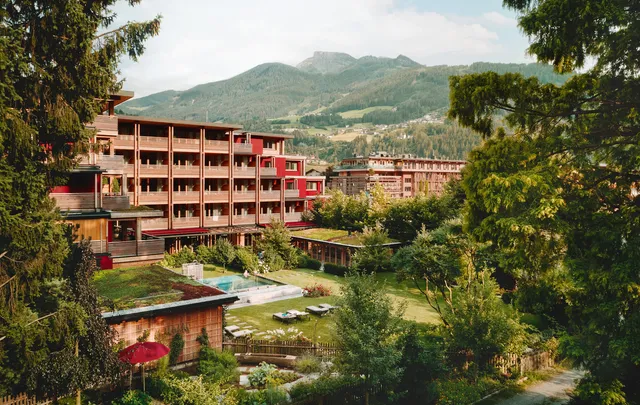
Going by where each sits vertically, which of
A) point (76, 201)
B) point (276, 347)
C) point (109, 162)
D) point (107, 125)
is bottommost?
point (276, 347)

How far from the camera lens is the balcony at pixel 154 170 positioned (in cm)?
4047

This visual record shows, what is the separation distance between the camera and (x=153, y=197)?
135 ft

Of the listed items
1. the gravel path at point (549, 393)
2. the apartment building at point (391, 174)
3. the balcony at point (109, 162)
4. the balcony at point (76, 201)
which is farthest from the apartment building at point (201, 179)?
the apartment building at point (391, 174)

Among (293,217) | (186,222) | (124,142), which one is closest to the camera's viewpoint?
(124,142)

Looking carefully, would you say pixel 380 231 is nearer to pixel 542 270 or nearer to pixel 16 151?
pixel 542 270

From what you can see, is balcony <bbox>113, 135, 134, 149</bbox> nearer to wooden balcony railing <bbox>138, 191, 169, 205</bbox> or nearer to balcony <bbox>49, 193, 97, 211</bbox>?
wooden balcony railing <bbox>138, 191, 169, 205</bbox>

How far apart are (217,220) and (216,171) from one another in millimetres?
5011

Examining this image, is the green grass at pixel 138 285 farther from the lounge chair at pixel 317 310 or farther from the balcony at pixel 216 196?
the balcony at pixel 216 196

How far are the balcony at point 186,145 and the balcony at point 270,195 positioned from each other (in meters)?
8.84

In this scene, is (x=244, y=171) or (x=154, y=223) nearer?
(x=154, y=223)

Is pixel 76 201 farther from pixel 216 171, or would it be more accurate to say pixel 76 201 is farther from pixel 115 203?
pixel 216 171

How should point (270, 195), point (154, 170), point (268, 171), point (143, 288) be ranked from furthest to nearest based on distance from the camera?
point (270, 195)
point (268, 171)
point (154, 170)
point (143, 288)

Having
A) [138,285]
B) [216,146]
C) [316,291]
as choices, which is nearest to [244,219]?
[216,146]

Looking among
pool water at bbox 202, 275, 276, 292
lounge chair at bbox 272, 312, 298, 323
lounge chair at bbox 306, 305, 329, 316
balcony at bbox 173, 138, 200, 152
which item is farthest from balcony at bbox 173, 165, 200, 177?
lounge chair at bbox 272, 312, 298, 323
